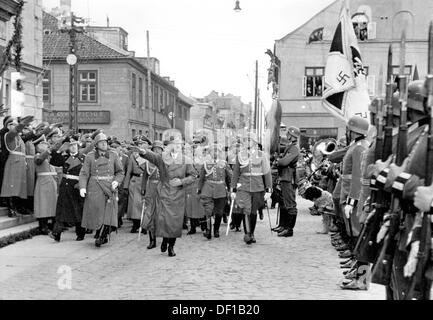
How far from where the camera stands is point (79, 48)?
41375 millimetres

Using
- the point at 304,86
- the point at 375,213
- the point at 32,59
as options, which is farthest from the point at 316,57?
the point at 375,213

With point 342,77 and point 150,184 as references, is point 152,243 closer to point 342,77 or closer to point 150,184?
point 150,184

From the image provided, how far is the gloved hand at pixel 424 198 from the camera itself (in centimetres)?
395

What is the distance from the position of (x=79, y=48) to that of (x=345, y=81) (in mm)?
31973

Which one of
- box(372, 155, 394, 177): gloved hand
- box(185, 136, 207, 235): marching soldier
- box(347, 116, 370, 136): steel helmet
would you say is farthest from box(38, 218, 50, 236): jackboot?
box(372, 155, 394, 177): gloved hand

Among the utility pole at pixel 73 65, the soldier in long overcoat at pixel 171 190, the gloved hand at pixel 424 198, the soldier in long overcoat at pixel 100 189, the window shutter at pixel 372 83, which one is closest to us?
the gloved hand at pixel 424 198

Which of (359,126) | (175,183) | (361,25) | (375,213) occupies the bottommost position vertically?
(175,183)

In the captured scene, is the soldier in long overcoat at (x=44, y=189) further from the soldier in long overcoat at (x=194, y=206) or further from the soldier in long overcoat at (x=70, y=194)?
the soldier in long overcoat at (x=194, y=206)

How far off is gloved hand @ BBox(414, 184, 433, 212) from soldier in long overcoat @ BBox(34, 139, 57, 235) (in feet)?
29.3

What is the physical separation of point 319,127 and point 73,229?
2656cm

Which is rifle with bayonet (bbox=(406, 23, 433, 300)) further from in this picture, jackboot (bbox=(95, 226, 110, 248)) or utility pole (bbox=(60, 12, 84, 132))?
utility pole (bbox=(60, 12, 84, 132))

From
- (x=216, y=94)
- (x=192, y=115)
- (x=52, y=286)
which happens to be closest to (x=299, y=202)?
(x=52, y=286)

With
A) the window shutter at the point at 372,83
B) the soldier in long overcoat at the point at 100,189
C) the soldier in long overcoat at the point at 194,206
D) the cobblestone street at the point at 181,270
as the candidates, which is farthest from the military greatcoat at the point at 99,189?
the window shutter at the point at 372,83

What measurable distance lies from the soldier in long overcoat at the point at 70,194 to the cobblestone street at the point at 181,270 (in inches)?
11.8
